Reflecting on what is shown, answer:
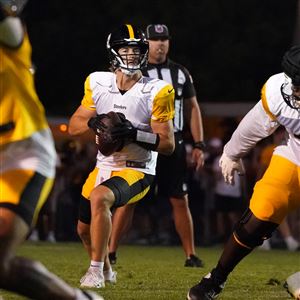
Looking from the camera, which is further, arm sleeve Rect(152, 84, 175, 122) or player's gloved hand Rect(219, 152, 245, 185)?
arm sleeve Rect(152, 84, 175, 122)

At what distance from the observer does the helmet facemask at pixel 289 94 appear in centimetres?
682

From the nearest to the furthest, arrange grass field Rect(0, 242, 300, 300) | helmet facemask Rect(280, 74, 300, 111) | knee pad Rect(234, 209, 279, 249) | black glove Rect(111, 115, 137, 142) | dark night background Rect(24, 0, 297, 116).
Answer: helmet facemask Rect(280, 74, 300, 111), knee pad Rect(234, 209, 279, 249), grass field Rect(0, 242, 300, 300), black glove Rect(111, 115, 137, 142), dark night background Rect(24, 0, 297, 116)

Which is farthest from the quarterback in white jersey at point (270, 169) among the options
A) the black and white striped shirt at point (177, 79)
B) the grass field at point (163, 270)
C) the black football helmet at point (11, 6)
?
Answer: the black and white striped shirt at point (177, 79)

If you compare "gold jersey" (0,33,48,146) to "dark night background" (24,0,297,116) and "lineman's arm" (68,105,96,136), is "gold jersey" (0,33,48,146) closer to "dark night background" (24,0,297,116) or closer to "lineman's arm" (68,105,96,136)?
"lineman's arm" (68,105,96,136)

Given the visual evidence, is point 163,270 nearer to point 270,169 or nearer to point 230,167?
point 230,167

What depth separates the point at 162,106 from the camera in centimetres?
820

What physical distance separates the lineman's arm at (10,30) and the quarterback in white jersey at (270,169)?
190cm

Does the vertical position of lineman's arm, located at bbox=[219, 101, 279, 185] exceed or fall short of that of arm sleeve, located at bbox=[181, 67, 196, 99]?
it exceeds it

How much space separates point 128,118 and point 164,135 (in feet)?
0.95

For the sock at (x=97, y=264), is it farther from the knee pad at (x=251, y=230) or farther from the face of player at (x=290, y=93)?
the face of player at (x=290, y=93)

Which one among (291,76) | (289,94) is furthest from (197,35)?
(291,76)

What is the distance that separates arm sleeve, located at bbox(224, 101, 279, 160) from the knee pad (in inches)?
14.4

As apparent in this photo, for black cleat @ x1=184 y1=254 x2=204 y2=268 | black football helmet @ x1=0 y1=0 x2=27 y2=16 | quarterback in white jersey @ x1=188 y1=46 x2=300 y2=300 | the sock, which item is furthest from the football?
black football helmet @ x1=0 y1=0 x2=27 y2=16

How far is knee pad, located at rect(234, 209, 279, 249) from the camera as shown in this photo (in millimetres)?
7031
